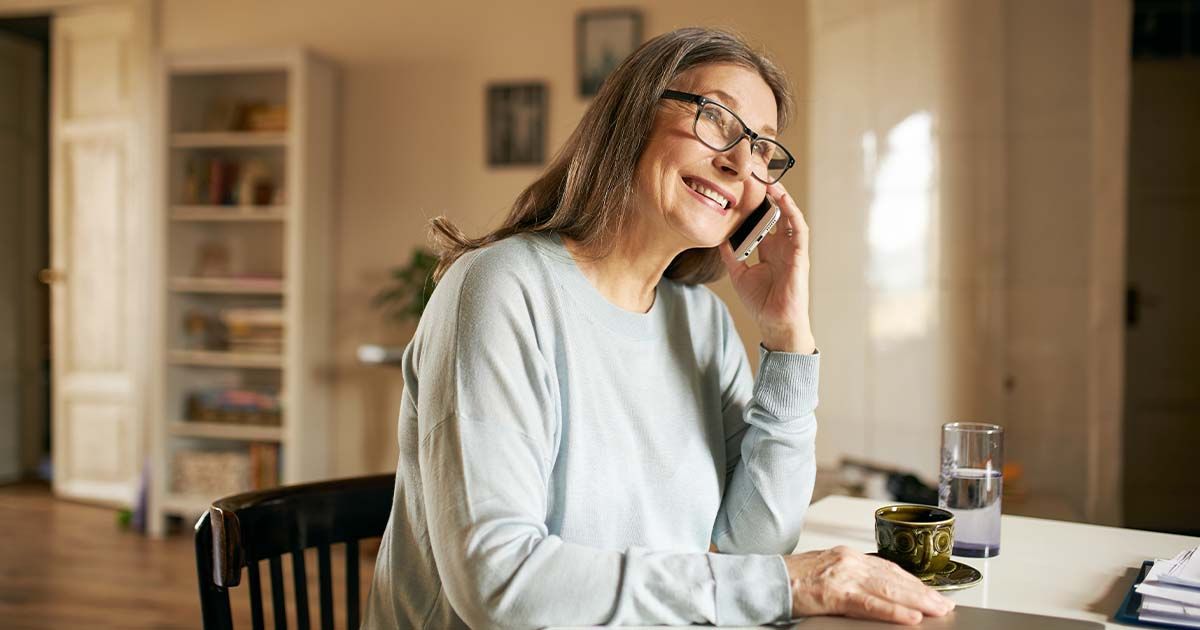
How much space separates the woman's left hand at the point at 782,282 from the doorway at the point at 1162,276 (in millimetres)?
3920

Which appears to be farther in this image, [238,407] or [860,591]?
[238,407]

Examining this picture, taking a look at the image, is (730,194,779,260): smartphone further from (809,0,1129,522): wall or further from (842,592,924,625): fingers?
(809,0,1129,522): wall

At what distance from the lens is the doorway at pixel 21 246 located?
19.6ft

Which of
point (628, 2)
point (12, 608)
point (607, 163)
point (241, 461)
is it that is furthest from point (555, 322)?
point (241, 461)

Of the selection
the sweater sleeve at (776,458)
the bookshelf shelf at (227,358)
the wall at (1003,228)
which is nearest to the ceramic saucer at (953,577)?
the sweater sleeve at (776,458)

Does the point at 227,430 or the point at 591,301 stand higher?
the point at 591,301

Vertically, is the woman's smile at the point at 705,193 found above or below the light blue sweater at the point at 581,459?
above

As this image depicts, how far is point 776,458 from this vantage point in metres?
1.31

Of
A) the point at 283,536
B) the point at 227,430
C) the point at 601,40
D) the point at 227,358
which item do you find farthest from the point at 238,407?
the point at 283,536

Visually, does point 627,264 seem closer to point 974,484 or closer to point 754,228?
point 754,228

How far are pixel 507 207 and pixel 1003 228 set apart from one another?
80.5 inches

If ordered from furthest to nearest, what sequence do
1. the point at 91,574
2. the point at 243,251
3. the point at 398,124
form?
the point at 243,251 → the point at 398,124 → the point at 91,574

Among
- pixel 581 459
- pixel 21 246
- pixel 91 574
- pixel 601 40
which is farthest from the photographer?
pixel 21 246

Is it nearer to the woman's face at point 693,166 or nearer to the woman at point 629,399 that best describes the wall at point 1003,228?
the woman at point 629,399
